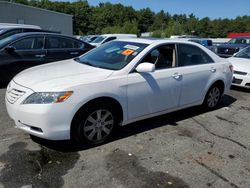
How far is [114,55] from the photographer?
4570mm

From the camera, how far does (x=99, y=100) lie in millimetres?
3801

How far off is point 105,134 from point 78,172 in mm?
875

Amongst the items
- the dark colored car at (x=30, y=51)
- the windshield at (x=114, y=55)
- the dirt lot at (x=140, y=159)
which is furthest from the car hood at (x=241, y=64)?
the dark colored car at (x=30, y=51)

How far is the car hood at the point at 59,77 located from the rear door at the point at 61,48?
3468 millimetres

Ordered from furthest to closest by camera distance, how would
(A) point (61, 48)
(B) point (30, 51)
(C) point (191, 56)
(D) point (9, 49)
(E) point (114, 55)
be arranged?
(A) point (61, 48), (B) point (30, 51), (D) point (9, 49), (C) point (191, 56), (E) point (114, 55)

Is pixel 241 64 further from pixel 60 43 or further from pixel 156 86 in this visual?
pixel 60 43

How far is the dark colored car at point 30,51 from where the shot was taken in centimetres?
697

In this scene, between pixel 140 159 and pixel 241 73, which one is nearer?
pixel 140 159

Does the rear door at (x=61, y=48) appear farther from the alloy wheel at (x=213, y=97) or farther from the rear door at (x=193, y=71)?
the alloy wheel at (x=213, y=97)

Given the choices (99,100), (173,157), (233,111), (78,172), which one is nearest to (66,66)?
(99,100)

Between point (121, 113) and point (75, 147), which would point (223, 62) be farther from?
point (75, 147)

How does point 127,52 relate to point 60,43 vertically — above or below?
above

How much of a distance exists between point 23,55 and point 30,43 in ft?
1.30

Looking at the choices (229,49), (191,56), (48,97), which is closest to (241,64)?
(191,56)
